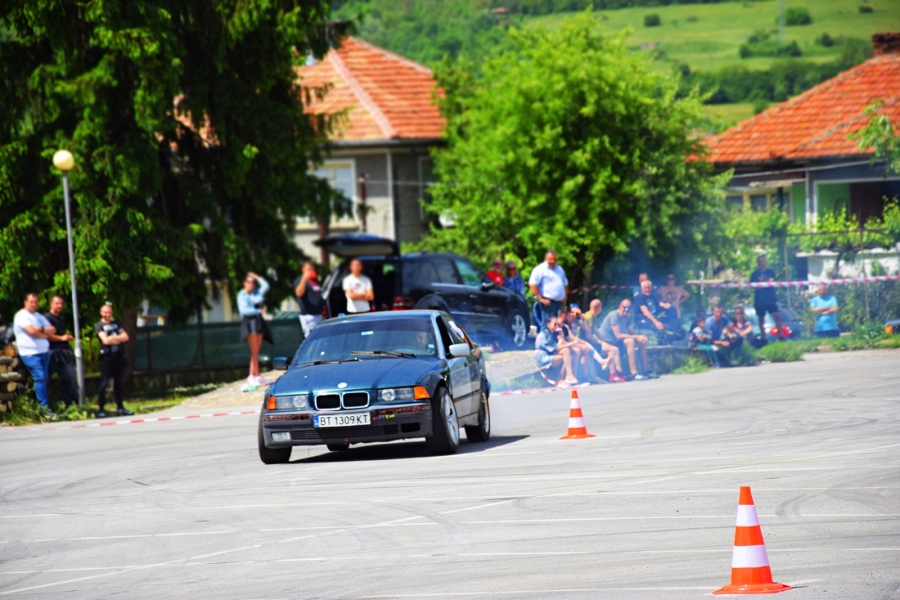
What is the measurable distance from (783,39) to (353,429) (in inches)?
4075

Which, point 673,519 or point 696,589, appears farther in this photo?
point 673,519

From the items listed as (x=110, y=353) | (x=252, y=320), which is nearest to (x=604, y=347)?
(x=252, y=320)

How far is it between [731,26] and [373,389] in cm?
10703

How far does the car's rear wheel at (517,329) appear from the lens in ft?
93.3

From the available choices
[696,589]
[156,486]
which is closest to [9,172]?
[156,486]

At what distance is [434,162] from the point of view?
53.8m

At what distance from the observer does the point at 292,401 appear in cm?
1416

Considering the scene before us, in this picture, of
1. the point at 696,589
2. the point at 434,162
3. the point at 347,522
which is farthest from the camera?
the point at 434,162

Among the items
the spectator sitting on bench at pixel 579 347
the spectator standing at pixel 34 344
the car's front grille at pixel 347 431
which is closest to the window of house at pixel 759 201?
the spectator sitting on bench at pixel 579 347

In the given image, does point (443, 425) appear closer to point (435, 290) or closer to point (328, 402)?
point (328, 402)

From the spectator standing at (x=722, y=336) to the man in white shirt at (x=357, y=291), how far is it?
6110 mm

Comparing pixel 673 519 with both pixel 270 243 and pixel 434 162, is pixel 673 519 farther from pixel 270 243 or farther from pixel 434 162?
pixel 434 162

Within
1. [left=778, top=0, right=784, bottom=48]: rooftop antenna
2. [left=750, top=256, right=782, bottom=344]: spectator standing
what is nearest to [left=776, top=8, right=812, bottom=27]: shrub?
[left=778, top=0, right=784, bottom=48]: rooftop antenna

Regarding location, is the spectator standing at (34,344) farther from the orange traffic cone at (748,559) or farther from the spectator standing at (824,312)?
the orange traffic cone at (748,559)
